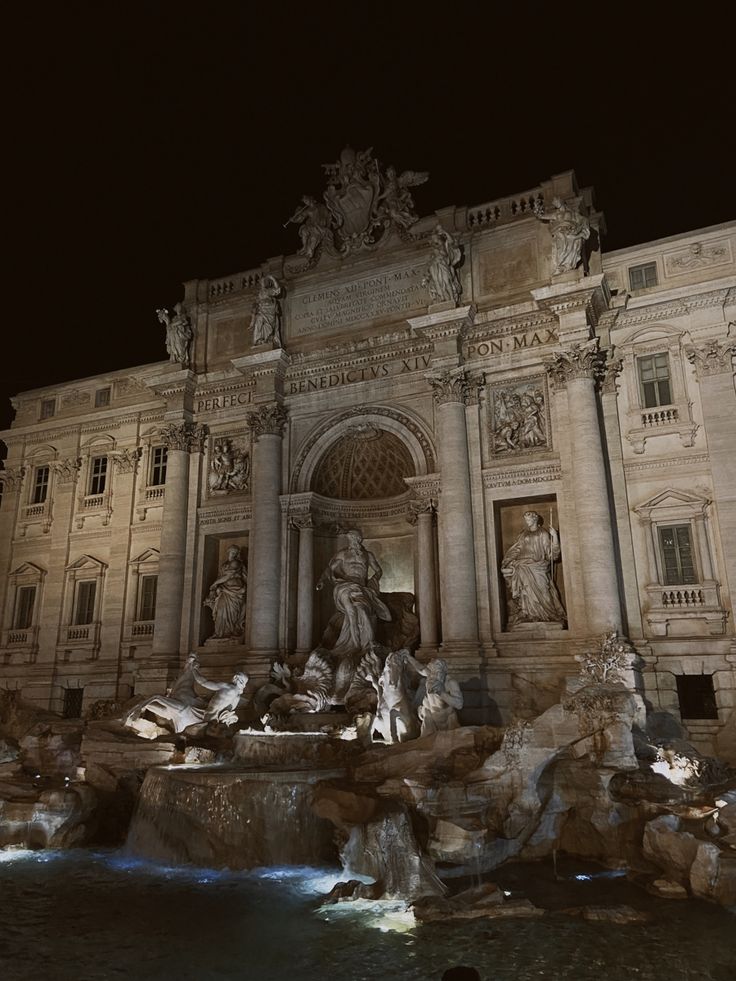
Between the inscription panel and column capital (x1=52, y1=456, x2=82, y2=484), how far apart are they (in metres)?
9.91

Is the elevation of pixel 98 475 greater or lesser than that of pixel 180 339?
lesser

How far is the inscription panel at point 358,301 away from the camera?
2212cm

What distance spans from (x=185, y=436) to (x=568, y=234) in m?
13.2

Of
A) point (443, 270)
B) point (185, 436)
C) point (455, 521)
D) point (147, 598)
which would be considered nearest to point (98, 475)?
point (185, 436)

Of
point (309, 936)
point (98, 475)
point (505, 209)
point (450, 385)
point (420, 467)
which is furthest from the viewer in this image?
point (98, 475)

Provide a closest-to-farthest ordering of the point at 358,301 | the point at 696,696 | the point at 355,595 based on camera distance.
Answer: the point at 696,696 → the point at 355,595 → the point at 358,301

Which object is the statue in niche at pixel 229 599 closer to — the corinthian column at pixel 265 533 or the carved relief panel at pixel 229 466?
the corinthian column at pixel 265 533

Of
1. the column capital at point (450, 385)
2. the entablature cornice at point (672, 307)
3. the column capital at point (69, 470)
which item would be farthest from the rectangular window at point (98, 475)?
the entablature cornice at point (672, 307)

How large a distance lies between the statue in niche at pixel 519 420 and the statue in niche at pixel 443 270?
313cm

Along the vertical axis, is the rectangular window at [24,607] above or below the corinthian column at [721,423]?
below

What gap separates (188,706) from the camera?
1711 centimetres

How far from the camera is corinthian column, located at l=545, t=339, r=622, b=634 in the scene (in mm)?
17016

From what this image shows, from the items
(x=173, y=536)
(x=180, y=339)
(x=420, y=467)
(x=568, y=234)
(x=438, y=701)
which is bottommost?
(x=438, y=701)

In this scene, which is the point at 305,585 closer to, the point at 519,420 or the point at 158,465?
the point at 519,420
